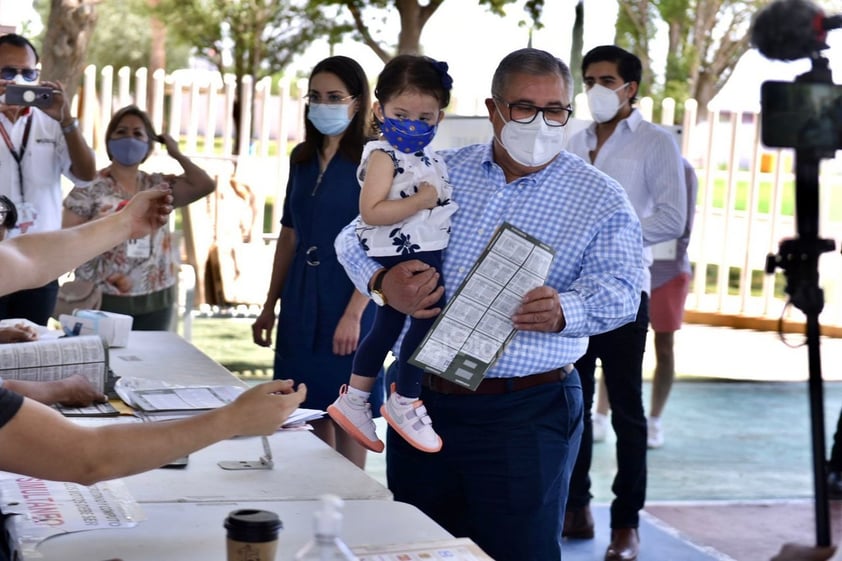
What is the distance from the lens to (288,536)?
2.37m

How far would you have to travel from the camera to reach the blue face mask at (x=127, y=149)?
5.29 m

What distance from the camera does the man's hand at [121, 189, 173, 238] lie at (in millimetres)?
3199

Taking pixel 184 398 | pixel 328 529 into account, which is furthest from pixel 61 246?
pixel 328 529

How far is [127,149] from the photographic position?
5.30m

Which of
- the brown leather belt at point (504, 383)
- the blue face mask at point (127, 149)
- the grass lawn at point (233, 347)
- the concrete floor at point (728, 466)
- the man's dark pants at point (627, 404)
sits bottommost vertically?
the grass lawn at point (233, 347)

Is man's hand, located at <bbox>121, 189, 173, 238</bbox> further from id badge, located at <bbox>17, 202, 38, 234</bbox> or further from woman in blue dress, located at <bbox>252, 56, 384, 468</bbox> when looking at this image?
id badge, located at <bbox>17, 202, 38, 234</bbox>

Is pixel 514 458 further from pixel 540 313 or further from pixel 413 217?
pixel 413 217

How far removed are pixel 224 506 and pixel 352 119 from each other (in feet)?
6.47

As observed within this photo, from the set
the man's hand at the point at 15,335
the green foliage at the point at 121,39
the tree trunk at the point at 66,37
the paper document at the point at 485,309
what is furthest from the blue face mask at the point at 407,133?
the green foliage at the point at 121,39

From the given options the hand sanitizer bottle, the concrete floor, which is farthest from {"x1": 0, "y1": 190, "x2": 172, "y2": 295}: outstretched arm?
the concrete floor

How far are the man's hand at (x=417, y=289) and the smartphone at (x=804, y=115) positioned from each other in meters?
1.41

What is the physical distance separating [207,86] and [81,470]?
34.2ft

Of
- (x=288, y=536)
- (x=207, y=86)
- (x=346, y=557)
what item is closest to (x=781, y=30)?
(x=346, y=557)

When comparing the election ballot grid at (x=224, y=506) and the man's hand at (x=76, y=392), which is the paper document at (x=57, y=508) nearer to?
the election ballot grid at (x=224, y=506)
